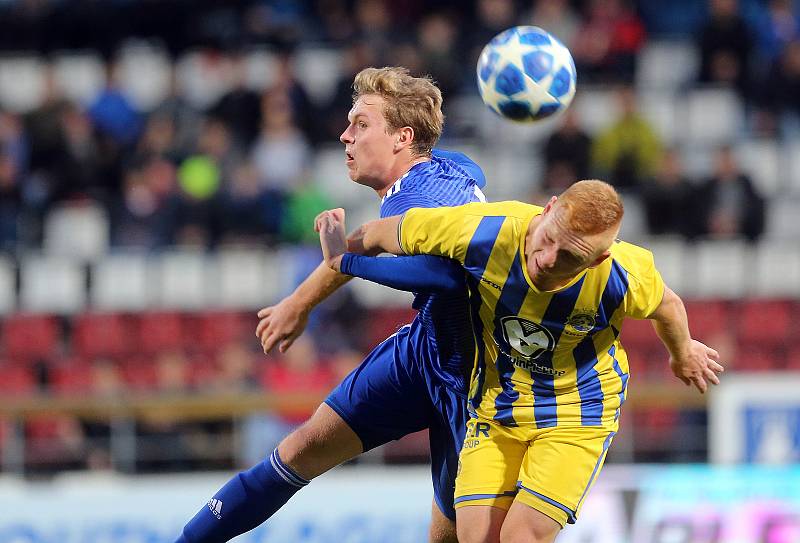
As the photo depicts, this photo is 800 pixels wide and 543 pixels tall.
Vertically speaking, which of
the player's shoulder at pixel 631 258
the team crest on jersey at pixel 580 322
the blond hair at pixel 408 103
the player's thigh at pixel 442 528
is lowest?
the player's thigh at pixel 442 528

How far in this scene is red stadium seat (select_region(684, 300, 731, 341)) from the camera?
980 cm

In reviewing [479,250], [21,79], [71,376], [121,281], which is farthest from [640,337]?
[21,79]

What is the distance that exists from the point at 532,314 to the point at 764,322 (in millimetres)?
5969

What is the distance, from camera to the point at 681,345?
4609mm

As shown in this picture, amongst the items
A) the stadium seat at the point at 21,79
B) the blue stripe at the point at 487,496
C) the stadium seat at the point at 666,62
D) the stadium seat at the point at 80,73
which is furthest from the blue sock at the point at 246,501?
the stadium seat at the point at 21,79

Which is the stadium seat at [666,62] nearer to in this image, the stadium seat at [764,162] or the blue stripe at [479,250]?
the stadium seat at [764,162]

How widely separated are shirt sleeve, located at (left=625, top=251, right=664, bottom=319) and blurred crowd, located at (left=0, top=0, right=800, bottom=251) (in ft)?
19.4

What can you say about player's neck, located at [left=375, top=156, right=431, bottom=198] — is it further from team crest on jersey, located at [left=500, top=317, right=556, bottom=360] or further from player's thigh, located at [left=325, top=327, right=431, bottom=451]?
team crest on jersey, located at [left=500, top=317, right=556, bottom=360]

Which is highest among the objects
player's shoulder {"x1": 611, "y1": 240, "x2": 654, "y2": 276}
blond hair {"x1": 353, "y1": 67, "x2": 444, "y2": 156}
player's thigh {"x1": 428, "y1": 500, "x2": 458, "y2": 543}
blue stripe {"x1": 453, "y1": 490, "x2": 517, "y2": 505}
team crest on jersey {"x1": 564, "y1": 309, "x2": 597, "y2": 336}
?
blond hair {"x1": 353, "y1": 67, "x2": 444, "y2": 156}

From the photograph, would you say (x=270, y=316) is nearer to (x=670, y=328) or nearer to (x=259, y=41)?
(x=670, y=328)

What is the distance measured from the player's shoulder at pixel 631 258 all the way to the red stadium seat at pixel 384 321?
556 centimetres

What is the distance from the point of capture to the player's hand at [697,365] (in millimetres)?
4645

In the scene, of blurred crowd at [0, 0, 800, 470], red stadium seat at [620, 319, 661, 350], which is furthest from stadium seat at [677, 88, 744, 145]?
red stadium seat at [620, 319, 661, 350]

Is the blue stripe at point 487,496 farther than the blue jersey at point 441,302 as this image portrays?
No
